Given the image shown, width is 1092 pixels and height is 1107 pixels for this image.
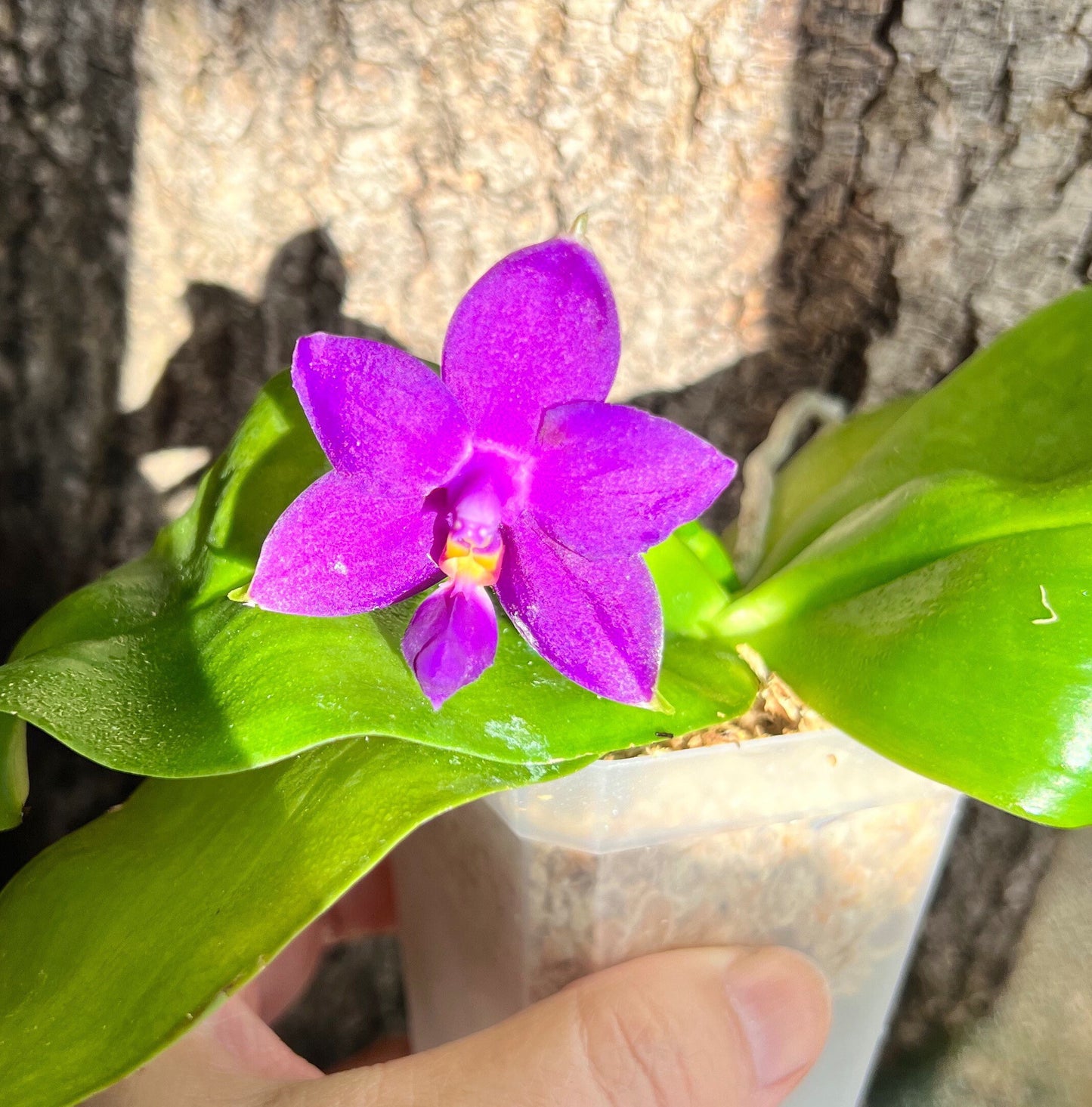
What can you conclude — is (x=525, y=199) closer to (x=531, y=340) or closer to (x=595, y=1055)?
(x=531, y=340)

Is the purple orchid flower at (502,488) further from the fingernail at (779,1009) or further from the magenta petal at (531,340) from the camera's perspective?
the fingernail at (779,1009)

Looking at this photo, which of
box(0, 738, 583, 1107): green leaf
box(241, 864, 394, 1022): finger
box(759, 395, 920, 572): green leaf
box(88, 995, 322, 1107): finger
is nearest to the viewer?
box(0, 738, 583, 1107): green leaf

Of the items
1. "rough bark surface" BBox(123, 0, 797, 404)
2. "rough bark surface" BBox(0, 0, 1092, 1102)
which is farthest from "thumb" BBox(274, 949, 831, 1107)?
"rough bark surface" BBox(123, 0, 797, 404)

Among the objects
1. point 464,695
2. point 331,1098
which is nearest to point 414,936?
point 331,1098

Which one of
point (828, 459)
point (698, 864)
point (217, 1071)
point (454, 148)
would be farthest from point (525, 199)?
point (217, 1071)

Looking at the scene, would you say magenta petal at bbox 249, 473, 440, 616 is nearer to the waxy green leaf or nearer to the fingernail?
the waxy green leaf

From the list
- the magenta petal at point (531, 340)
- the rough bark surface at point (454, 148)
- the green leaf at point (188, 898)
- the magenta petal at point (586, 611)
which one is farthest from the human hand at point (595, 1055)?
the rough bark surface at point (454, 148)

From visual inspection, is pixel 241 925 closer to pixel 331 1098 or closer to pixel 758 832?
pixel 331 1098
